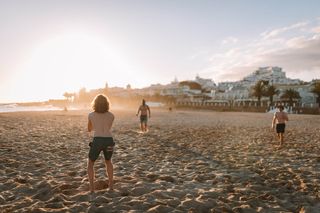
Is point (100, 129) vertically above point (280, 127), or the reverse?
point (100, 129)

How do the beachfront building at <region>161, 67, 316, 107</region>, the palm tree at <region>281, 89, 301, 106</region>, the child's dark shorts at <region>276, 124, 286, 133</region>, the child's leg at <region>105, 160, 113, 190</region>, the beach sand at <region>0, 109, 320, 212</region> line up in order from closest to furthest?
the beach sand at <region>0, 109, 320, 212</region> < the child's leg at <region>105, 160, 113, 190</region> < the child's dark shorts at <region>276, 124, 286, 133</region> < the palm tree at <region>281, 89, 301, 106</region> < the beachfront building at <region>161, 67, 316, 107</region>

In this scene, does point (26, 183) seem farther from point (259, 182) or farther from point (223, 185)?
point (259, 182)

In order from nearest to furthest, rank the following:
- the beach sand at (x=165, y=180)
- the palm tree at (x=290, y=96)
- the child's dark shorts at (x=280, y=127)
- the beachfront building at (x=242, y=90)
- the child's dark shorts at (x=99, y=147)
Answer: the beach sand at (x=165, y=180), the child's dark shorts at (x=99, y=147), the child's dark shorts at (x=280, y=127), the palm tree at (x=290, y=96), the beachfront building at (x=242, y=90)

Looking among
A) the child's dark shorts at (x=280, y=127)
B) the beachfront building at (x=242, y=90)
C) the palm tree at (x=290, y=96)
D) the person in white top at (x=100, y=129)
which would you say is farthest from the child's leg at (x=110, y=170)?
the beachfront building at (x=242, y=90)

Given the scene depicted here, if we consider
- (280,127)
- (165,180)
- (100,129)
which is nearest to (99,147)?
(100,129)

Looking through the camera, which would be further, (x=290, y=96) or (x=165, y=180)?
(x=290, y=96)

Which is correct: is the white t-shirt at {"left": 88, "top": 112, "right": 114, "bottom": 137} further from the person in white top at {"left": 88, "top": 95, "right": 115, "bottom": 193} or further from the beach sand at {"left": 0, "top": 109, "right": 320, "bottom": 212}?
the beach sand at {"left": 0, "top": 109, "right": 320, "bottom": 212}

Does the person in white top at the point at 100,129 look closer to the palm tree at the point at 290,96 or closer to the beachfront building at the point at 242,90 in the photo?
the palm tree at the point at 290,96

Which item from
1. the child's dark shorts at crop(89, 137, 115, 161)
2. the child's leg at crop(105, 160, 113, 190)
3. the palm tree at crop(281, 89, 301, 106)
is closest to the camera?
the child's dark shorts at crop(89, 137, 115, 161)

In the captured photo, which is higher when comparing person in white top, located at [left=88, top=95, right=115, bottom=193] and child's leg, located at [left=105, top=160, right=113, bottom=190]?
person in white top, located at [left=88, top=95, right=115, bottom=193]

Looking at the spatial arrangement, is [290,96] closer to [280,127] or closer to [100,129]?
[280,127]

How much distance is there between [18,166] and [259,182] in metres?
6.06

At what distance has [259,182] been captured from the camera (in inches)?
261

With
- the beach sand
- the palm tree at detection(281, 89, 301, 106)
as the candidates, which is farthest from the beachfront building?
the beach sand
